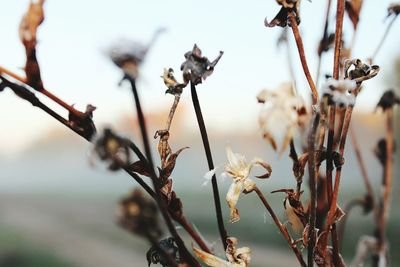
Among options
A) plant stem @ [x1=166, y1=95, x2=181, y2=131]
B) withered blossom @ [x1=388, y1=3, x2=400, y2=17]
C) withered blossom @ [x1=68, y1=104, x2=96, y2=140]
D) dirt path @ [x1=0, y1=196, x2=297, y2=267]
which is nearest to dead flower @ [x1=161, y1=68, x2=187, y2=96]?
plant stem @ [x1=166, y1=95, x2=181, y2=131]

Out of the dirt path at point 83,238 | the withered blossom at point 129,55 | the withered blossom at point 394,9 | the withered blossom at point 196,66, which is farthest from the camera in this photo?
the dirt path at point 83,238

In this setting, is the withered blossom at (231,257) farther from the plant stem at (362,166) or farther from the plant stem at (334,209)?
the plant stem at (362,166)

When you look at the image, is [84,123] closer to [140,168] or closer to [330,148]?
[140,168]

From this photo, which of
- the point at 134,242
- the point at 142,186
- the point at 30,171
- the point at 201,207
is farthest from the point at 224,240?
the point at 30,171

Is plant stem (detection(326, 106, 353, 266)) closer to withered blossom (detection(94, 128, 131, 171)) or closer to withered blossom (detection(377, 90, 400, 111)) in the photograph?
withered blossom (detection(94, 128, 131, 171))

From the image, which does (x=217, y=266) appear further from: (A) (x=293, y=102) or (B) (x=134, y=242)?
(B) (x=134, y=242)

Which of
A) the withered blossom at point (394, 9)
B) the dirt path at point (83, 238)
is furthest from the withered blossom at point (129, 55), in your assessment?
the dirt path at point (83, 238)

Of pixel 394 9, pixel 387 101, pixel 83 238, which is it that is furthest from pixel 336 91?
pixel 83 238
